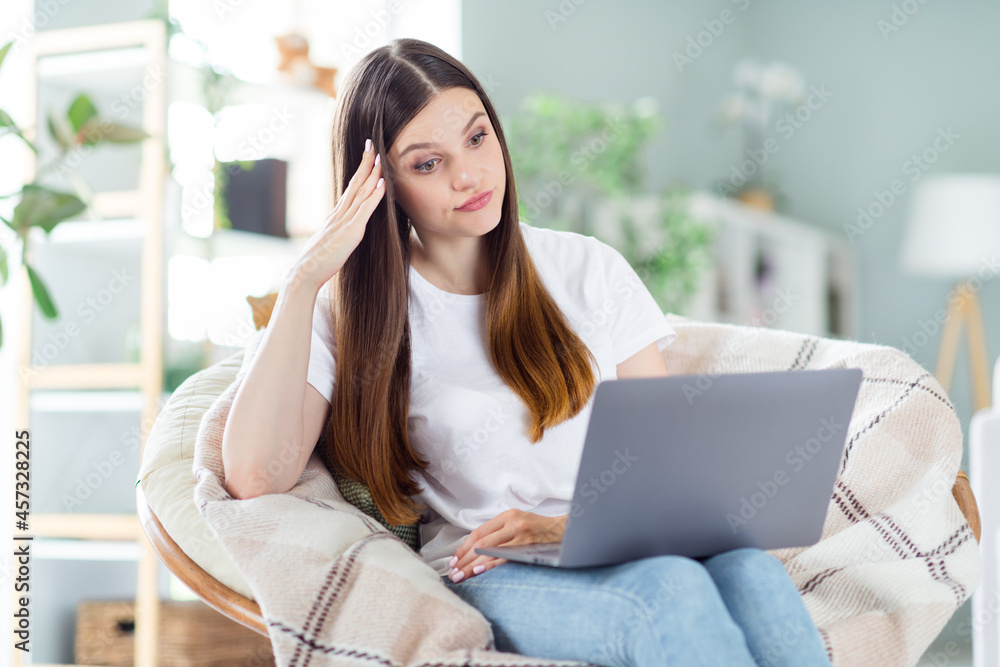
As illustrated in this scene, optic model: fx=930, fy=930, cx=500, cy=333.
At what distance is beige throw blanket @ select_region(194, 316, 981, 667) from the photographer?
0.94 metres

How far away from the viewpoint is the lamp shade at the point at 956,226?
144 inches

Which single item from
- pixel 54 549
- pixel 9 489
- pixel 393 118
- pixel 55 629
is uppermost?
pixel 393 118

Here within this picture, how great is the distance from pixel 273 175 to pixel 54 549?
3.54 ft

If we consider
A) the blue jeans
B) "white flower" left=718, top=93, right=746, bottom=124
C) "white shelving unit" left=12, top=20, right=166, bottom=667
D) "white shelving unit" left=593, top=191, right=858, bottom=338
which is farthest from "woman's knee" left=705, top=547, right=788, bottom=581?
"white flower" left=718, top=93, right=746, bottom=124

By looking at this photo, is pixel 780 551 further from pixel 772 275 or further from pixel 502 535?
pixel 772 275

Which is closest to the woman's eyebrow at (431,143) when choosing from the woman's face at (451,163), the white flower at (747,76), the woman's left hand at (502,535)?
the woman's face at (451,163)

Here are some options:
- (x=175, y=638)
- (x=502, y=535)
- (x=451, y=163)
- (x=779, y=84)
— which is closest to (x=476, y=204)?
(x=451, y=163)

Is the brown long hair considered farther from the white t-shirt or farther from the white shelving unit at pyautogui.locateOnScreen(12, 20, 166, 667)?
the white shelving unit at pyautogui.locateOnScreen(12, 20, 166, 667)

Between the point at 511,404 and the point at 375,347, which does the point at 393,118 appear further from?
the point at 511,404

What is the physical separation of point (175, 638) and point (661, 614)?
5.03 ft

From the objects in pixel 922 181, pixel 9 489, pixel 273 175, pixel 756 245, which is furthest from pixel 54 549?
pixel 922 181

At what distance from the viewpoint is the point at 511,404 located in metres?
1.24

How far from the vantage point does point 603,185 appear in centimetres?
320

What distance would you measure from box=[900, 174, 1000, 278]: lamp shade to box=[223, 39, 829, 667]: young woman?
2817mm
